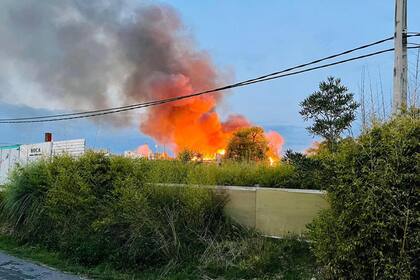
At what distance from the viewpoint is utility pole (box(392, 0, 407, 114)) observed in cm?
822

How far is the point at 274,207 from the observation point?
8.88 metres

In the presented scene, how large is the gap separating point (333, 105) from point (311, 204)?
710 cm

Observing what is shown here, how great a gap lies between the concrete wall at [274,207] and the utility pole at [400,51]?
246 centimetres

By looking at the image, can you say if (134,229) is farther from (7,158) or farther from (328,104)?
(7,158)

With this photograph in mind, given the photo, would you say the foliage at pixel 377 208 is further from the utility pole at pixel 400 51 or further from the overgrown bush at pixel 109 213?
the overgrown bush at pixel 109 213

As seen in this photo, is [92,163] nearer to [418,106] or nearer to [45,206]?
[45,206]

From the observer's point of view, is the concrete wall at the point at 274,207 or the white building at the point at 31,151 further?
the white building at the point at 31,151

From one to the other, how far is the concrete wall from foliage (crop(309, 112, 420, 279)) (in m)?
2.21

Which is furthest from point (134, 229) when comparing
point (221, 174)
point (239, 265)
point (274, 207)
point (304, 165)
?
point (304, 165)

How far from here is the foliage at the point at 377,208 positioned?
5.09 metres

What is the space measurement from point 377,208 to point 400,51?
4576 millimetres

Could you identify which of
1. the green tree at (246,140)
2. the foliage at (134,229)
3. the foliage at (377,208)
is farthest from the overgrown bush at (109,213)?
the green tree at (246,140)

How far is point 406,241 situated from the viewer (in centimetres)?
507

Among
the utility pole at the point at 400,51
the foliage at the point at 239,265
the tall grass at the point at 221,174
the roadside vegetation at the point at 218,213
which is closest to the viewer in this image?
the roadside vegetation at the point at 218,213
